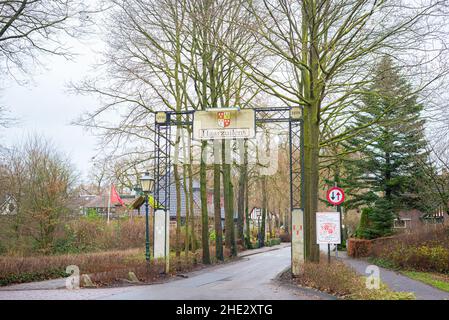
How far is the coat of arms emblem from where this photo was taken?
18.7 m

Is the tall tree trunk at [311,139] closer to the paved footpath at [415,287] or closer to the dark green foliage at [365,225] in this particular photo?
the paved footpath at [415,287]

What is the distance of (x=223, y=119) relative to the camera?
18766mm

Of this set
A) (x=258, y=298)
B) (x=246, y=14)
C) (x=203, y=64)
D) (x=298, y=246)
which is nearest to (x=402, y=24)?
(x=246, y=14)

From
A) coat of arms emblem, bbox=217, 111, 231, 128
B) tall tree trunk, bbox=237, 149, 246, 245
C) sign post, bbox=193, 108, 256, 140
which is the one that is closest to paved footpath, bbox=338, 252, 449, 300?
sign post, bbox=193, 108, 256, 140

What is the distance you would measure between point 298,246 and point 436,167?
11.2 meters

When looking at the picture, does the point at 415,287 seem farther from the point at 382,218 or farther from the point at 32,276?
the point at 382,218

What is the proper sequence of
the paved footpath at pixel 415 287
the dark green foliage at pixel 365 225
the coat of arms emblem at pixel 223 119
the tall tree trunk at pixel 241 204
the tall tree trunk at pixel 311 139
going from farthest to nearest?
the tall tree trunk at pixel 241 204
the dark green foliage at pixel 365 225
the coat of arms emblem at pixel 223 119
the tall tree trunk at pixel 311 139
the paved footpath at pixel 415 287

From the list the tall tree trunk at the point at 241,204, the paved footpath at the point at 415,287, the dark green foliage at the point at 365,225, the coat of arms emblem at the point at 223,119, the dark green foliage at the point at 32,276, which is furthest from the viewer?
the tall tree trunk at the point at 241,204

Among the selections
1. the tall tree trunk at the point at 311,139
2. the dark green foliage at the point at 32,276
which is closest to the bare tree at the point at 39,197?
the dark green foliage at the point at 32,276

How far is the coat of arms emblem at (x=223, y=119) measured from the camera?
18734mm

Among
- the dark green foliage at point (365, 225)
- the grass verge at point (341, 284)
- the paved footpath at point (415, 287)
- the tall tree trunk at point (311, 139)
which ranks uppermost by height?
the tall tree trunk at point (311, 139)

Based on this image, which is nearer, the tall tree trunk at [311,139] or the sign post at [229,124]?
the tall tree trunk at [311,139]

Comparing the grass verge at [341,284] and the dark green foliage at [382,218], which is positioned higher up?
the dark green foliage at [382,218]

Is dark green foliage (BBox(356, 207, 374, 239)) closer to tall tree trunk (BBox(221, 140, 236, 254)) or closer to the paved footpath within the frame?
tall tree trunk (BBox(221, 140, 236, 254))
